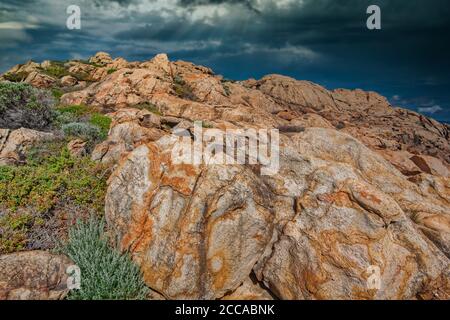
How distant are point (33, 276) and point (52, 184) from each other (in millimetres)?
4349

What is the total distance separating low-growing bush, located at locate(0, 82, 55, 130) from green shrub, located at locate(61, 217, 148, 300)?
11179 millimetres

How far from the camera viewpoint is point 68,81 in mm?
38375

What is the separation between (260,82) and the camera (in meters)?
68.4

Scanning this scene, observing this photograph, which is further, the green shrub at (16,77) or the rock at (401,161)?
the green shrub at (16,77)

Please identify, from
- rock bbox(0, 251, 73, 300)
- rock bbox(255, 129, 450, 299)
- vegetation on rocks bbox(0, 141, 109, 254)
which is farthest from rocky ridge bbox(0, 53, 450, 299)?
vegetation on rocks bbox(0, 141, 109, 254)

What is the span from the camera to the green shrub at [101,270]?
836 cm

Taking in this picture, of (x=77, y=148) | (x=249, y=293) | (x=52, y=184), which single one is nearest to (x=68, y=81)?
(x=77, y=148)

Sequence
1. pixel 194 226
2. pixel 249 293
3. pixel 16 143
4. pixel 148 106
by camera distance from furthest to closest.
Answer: pixel 148 106, pixel 16 143, pixel 249 293, pixel 194 226

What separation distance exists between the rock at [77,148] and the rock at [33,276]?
21.2 ft

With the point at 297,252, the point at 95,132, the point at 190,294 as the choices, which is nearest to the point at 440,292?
the point at 297,252

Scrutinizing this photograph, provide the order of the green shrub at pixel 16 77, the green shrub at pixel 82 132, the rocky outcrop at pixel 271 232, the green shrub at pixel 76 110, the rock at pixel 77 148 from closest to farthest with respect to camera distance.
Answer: the rocky outcrop at pixel 271 232 → the rock at pixel 77 148 → the green shrub at pixel 82 132 → the green shrub at pixel 76 110 → the green shrub at pixel 16 77

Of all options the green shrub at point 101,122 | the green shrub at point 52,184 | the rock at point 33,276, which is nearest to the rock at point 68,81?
the green shrub at point 101,122

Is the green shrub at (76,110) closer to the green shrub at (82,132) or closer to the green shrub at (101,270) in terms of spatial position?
the green shrub at (82,132)

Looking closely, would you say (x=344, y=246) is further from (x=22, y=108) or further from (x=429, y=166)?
(x=429, y=166)
